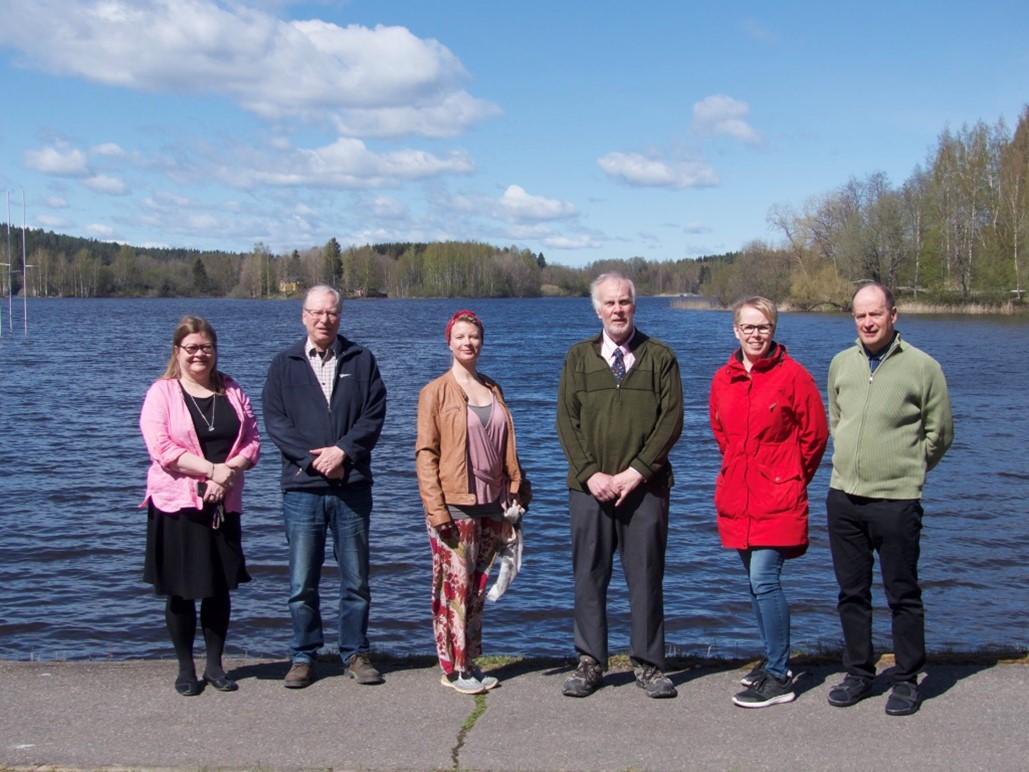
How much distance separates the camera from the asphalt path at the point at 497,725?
4.86 meters

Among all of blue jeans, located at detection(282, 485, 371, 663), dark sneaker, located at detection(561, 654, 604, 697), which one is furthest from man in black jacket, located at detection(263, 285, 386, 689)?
dark sneaker, located at detection(561, 654, 604, 697)

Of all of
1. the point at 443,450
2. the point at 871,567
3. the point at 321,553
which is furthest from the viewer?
the point at 321,553

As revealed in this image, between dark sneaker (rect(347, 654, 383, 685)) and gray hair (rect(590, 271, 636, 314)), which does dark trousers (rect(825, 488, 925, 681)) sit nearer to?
gray hair (rect(590, 271, 636, 314))

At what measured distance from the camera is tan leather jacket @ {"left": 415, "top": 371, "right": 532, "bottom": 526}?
5.84 m

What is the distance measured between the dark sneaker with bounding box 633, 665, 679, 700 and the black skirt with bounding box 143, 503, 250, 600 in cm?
236

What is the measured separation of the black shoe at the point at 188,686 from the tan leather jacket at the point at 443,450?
5.19ft

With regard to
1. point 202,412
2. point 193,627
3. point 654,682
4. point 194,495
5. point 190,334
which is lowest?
point 654,682

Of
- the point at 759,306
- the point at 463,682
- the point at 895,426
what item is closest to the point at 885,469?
the point at 895,426

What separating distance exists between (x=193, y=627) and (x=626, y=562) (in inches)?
99.6

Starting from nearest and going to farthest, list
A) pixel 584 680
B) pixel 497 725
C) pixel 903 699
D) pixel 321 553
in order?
pixel 497 725 < pixel 903 699 < pixel 584 680 < pixel 321 553

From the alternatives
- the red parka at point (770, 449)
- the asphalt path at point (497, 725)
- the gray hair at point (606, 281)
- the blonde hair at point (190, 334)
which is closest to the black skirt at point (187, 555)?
the asphalt path at point (497, 725)

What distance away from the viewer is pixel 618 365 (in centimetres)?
593

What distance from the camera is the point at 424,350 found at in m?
51.6

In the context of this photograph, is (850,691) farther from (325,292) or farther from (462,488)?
(325,292)
